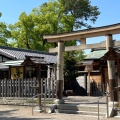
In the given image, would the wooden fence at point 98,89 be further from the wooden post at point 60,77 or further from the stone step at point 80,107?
the stone step at point 80,107

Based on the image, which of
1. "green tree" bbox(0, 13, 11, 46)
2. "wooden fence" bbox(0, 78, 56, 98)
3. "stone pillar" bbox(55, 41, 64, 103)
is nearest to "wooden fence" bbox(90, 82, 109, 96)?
"wooden fence" bbox(0, 78, 56, 98)

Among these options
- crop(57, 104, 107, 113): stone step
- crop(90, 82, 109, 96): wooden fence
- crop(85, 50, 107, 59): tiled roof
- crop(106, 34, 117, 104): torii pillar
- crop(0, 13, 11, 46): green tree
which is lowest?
crop(57, 104, 107, 113): stone step

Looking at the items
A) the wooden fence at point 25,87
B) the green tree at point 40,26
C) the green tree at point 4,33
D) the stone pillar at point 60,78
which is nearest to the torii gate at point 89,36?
the stone pillar at point 60,78

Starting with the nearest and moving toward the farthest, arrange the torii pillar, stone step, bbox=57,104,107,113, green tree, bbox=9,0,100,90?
the torii pillar
stone step, bbox=57,104,107,113
green tree, bbox=9,0,100,90

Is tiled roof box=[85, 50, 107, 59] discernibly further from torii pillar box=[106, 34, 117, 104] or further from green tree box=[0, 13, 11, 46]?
green tree box=[0, 13, 11, 46]

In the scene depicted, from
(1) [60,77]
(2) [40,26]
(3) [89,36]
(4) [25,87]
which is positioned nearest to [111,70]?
(3) [89,36]

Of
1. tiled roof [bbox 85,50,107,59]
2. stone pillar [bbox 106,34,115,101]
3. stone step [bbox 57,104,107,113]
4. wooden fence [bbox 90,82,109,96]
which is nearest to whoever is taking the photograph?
stone pillar [bbox 106,34,115,101]

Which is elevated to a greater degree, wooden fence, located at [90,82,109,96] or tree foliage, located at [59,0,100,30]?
tree foliage, located at [59,0,100,30]

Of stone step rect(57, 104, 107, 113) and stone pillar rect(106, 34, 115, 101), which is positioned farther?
stone step rect(57, 104, 107, 113)

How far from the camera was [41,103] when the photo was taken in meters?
14.7

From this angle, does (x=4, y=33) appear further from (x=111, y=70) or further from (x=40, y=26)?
(x=111, y=70)

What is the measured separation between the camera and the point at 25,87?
650 inches

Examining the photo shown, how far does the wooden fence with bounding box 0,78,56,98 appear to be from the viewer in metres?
15.2

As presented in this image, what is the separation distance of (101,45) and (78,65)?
423 inches
